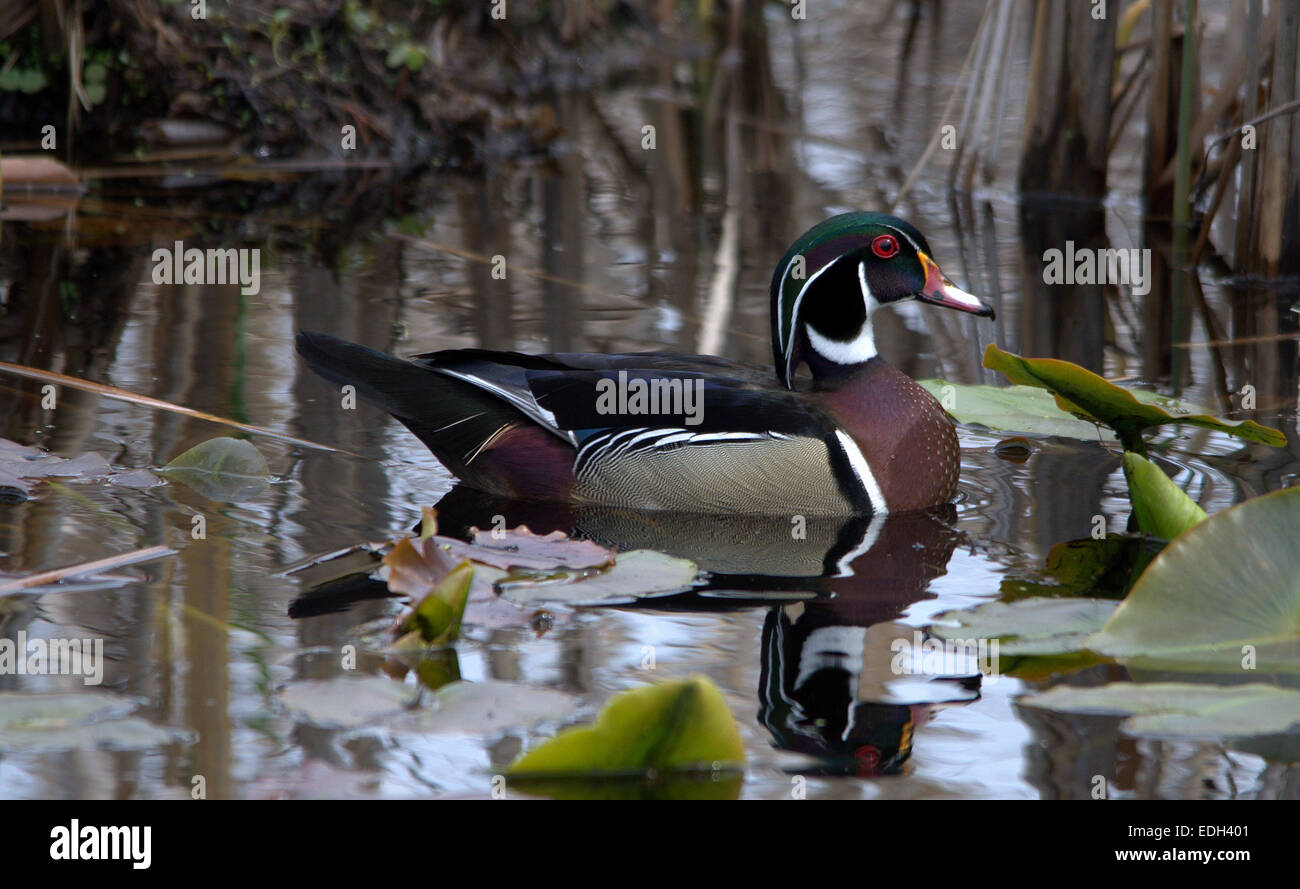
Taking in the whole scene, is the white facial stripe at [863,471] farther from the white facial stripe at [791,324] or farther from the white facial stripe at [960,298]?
the white facial stripe at [960,298]

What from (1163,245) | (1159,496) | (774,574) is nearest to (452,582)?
(774,574)

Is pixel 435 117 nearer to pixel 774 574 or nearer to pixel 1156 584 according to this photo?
pixel 774 574

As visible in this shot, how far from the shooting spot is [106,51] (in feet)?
32.4

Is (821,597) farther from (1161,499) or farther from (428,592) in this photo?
(428,592)

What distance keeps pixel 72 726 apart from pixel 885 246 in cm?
272

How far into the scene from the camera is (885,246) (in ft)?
15.8

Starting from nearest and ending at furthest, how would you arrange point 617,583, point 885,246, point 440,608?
point 440,608
point 617,583
point 885,246

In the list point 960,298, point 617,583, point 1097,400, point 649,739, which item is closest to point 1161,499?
point 1097,400

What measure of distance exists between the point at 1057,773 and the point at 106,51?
850cm

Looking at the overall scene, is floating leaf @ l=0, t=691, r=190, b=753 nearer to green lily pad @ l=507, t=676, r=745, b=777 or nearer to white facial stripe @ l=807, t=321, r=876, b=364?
green lily pad @ l=507, t=676, r=745, b=777

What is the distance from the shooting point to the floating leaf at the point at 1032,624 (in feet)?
11.7

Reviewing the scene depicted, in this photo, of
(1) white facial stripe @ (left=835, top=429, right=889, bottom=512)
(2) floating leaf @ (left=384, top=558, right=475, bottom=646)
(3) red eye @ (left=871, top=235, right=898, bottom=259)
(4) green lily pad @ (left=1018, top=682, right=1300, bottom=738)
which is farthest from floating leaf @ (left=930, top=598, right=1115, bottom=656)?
(3) red eye @ (left=871, top=235, right=898, bottom=259)

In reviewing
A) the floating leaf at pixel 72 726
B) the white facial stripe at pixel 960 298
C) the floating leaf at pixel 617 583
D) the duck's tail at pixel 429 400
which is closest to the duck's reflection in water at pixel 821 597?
the floating leaf at pixel 617 583

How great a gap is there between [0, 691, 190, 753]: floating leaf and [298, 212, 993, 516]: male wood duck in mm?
1836
